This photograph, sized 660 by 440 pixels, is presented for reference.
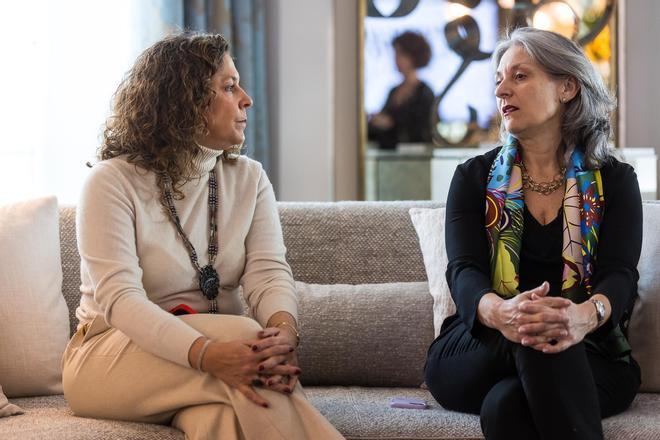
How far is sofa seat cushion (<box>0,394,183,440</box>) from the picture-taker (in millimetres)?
1846

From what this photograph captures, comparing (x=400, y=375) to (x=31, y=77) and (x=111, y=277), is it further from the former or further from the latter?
(x=31, y=77)

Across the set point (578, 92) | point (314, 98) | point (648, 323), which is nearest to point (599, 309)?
point (648, 323)

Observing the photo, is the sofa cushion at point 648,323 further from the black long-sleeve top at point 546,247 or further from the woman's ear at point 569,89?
the woman's ear at point 569,89

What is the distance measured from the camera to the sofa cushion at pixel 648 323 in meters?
2.29

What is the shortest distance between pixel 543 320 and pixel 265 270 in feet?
2.19

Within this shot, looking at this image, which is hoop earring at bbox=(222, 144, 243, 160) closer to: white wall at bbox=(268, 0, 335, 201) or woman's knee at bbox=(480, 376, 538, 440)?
woman's knee at bbox=(480, 376, 538, 440)

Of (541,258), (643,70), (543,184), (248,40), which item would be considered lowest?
(541,258)

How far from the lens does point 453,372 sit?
211 cm

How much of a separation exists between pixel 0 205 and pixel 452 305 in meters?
1.14

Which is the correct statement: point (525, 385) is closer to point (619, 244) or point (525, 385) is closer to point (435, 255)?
point (619, 244)

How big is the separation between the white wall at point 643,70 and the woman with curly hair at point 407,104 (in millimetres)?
940

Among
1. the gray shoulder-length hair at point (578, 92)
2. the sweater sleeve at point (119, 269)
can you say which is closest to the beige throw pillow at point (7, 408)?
the sweater sleeve at point (119, 269)

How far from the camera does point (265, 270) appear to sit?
221 centimetres

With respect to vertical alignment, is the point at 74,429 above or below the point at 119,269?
below
